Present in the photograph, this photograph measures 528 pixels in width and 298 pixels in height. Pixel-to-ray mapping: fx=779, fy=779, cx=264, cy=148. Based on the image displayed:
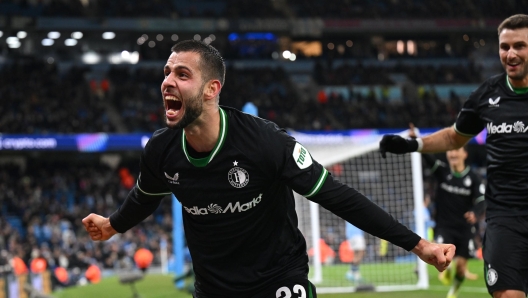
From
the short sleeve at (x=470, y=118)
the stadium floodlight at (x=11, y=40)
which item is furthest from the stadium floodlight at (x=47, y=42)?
the short sleeve at (x=470, y=118)

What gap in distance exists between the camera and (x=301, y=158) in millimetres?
4047

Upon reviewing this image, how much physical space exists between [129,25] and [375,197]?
24411 millimetres

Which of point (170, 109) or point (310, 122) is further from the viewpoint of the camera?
point (310, 122)

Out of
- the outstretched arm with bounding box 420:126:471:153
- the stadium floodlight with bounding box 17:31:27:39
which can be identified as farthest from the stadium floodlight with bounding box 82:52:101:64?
the outstretched arm with bounding box 420:126:471:153

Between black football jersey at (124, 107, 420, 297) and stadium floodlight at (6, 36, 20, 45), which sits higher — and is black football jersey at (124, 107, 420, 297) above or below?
below

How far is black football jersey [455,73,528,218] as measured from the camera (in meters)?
5.16

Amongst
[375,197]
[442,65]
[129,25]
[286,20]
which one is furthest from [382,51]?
[375,197]

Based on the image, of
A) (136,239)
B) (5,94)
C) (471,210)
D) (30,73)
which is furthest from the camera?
(30,73)

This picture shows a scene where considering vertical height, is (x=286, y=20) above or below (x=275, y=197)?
above

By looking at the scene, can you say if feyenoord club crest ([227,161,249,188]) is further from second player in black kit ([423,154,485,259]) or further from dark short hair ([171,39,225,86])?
second player in black kit ([423,154,485,259])

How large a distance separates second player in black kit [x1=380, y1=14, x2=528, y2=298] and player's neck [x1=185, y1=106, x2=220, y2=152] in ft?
6.11

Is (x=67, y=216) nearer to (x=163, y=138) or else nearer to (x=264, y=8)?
(x=264, y=8)

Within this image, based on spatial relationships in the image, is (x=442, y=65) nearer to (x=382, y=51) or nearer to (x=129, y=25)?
(x=382, y=51)

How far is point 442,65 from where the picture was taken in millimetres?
40469
